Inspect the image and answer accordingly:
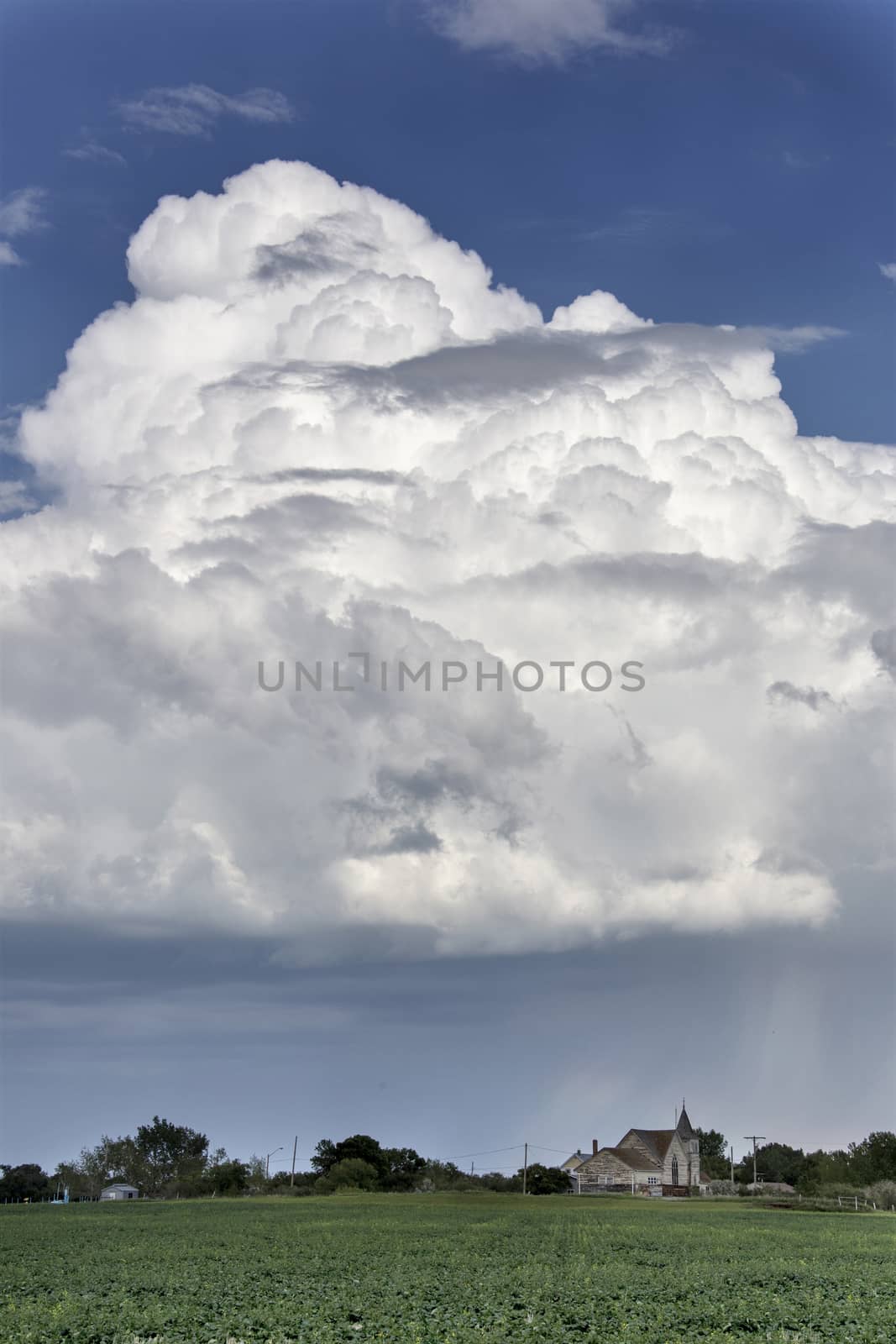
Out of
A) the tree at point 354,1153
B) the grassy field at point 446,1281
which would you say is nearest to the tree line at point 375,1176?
the tree at point 354,1153

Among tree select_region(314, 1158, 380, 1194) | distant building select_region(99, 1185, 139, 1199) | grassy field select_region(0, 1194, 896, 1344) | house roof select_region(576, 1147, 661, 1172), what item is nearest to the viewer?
grassy field select_region(0, 1194, 896, 1344)

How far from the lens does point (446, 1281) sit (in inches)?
1667

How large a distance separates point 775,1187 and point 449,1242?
11265 cm

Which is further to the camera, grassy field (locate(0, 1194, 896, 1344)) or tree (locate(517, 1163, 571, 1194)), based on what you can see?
tree (locate(517, 1163, 571, 1194))

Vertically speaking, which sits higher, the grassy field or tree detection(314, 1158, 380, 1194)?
the grassy field

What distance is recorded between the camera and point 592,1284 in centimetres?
4162

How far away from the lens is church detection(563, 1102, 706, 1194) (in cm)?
16288

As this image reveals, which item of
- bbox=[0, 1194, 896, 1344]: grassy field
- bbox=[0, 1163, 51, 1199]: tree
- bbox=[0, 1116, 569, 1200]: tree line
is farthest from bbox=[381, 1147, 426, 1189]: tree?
bbox=[0, 1194, 896, 1344]: grassy field

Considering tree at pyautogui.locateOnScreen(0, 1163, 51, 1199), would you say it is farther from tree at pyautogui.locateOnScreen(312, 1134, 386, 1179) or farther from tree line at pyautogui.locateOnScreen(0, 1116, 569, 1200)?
tree at pyautogui.locateOnScreen(312, 1134, 386, 1179)

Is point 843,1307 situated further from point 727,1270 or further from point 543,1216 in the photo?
point 543,1216

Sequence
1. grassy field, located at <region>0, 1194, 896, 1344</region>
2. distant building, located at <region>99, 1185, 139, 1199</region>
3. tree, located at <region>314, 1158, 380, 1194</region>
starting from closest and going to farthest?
grassy field, located at <region>0, 1194, 896, 1344</region> → tree, located at <region>314, 1158, 380, 1194</region> → distant building, located at <region>99, 1185, 139, 1199</region>

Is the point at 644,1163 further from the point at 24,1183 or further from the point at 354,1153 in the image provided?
the point at 24,1183

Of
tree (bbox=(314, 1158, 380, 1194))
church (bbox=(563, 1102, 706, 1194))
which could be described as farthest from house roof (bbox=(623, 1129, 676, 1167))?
tree (bbox=(314, 1158, 380, 1194))

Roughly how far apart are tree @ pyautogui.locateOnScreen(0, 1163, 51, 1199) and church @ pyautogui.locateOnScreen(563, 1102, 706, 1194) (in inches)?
2742
